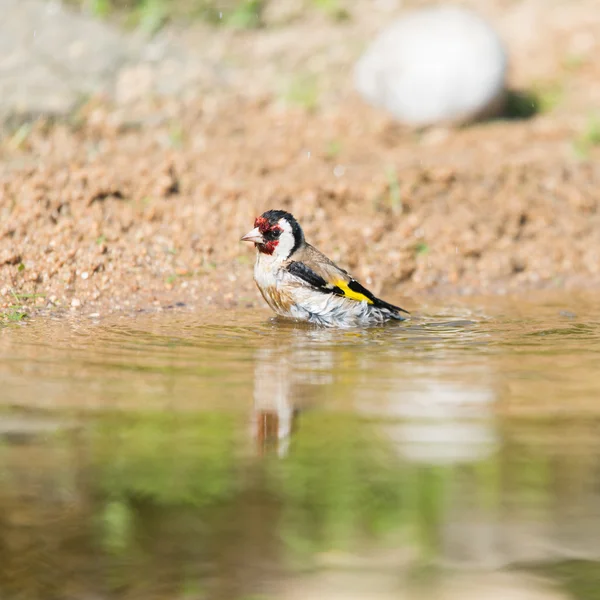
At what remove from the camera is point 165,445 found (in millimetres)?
4309

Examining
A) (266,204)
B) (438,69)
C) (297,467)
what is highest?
(438,69)

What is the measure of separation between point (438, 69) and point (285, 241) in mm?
4683

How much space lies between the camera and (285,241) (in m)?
7.27

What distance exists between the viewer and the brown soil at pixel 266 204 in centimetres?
791

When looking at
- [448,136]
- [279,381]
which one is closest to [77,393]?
[279,381]

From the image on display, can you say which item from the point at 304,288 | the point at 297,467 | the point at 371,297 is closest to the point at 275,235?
the point at 304,288

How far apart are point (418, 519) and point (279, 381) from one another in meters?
1.90

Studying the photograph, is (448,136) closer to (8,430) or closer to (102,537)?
(8,430)

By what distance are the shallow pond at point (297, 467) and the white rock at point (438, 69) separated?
5349 millimetres

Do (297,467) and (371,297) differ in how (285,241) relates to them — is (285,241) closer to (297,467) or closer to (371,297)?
(371,297)

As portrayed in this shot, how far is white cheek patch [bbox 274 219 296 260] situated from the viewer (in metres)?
7.25

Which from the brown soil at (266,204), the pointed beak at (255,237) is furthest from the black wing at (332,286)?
the brown soil at (266,204)

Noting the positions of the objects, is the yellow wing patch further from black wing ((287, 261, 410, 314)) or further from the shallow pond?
the shallow pond

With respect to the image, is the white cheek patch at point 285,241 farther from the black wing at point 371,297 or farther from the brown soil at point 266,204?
the brown soil at point 266,204
